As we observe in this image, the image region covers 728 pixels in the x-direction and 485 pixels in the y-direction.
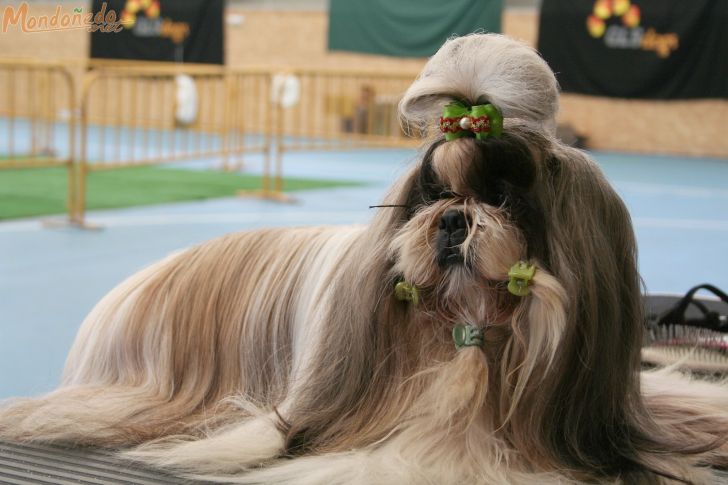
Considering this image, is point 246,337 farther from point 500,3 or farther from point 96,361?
point 500,3

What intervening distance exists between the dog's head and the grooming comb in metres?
1.01

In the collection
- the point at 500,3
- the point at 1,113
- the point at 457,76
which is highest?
the point at 500,3

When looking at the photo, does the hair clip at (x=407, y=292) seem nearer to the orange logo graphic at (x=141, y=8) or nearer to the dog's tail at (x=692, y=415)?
the dog's tail at (x=692, y=415)

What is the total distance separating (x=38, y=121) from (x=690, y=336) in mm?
16504

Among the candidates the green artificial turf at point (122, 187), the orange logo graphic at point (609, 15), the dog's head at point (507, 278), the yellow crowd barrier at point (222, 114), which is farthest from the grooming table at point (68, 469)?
the orange logo graphic at point (609, 15)

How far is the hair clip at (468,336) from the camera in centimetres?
199

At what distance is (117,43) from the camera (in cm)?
1284

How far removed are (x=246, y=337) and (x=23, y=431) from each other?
1.96 ft

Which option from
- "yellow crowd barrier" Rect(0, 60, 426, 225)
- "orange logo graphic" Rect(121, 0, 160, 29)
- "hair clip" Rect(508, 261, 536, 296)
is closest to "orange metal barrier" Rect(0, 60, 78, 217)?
"yellow crowd barrier" Rect(0, 60, 426, 225)

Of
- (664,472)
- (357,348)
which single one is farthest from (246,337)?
(664,472)

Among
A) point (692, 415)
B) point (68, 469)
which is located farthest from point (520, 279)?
point (68, 469)

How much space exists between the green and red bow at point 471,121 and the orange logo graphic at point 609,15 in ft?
36.1

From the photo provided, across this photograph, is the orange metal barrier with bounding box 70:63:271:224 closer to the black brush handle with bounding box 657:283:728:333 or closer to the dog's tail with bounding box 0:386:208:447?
the dog's tail with bounding box 0:386:208:447

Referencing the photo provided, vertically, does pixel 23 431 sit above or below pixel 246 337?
below
